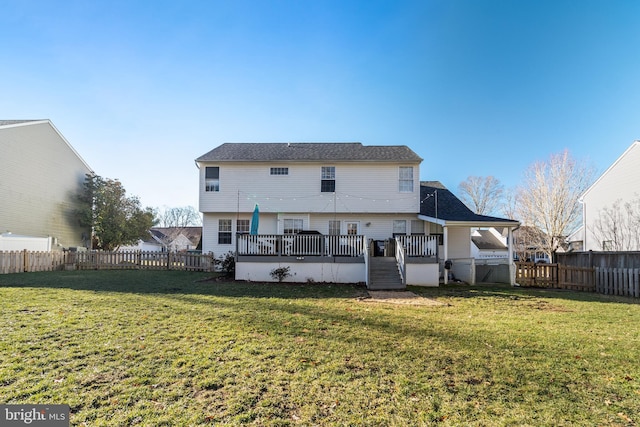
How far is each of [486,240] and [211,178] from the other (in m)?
33.5

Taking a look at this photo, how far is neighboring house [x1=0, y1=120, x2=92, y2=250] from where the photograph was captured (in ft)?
61.5

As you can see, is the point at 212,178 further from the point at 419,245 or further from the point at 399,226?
the point at 419,245

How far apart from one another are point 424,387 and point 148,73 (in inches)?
579

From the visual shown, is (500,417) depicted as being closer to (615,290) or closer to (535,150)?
(615,290)

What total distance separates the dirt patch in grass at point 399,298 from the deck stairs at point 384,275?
30.3 inches

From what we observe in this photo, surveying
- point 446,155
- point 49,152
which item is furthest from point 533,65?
point 49,152

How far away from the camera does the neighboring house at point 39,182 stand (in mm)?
18734

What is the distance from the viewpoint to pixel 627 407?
318cm

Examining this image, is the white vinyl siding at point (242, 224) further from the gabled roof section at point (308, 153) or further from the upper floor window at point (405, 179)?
the upper floor window at point (405, 179)

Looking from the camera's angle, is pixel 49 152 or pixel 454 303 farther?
pixel 49 152

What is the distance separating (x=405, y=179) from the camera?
17609 millimetres

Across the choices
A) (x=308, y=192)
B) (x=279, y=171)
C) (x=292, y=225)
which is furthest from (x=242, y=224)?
(x=308, y=192)

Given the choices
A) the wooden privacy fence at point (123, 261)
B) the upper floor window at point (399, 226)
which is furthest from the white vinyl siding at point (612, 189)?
the wooden privacy fence at point (123, 261)

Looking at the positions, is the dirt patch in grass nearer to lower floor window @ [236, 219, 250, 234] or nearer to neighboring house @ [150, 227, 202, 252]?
lower floor window @ [236, 219, 250, 234]
